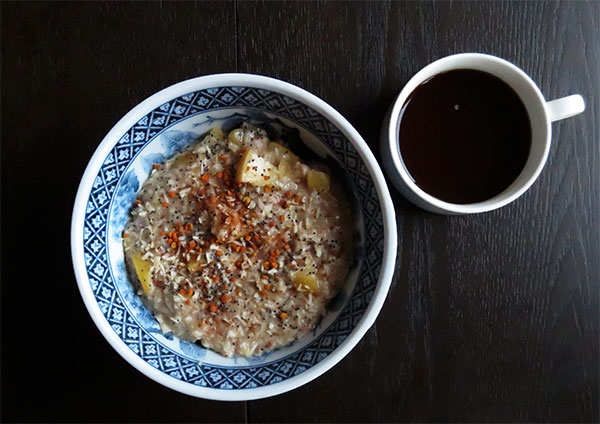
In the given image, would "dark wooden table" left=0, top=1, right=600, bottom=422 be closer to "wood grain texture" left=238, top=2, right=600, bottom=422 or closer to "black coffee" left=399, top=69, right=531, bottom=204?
"wood grain texture" left=238, top=2, right=600, bottom=422

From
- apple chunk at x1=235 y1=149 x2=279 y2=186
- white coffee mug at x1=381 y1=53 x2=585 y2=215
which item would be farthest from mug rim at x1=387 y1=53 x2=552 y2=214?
apple chunk at x1=235 y1=149 x2=279 y2=186

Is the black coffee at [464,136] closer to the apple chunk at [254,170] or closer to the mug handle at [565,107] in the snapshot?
the mug handle at [565,107]

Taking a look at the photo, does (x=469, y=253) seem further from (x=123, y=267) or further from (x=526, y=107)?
(x=123, y=267)

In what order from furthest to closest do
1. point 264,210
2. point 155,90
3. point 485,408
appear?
1. point 485,408
2. point 155,90
3. point 264,210

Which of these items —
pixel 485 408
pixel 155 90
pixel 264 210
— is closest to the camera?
pixel 264 210

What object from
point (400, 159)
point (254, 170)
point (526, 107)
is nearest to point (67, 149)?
point (254, 170)

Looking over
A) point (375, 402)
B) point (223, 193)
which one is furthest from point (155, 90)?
point (375, 402)

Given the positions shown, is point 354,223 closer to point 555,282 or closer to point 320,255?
point 320,255
